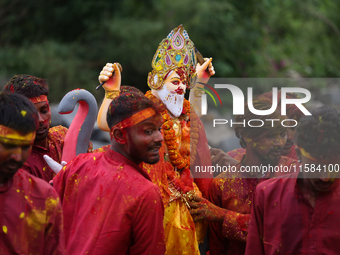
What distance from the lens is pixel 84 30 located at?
39.7 ft

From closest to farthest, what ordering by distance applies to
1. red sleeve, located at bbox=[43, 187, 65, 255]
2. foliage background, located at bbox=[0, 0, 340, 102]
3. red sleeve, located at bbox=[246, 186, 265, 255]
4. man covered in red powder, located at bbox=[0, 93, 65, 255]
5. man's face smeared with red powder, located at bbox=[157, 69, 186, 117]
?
man covered in red powder, located at bbox=[0, 93, 65, 255]
red sleeve, located at bbox=[43, 187, 65, 255]
red sleeve, located at bbox=[246, 186, 265, 255]
man's face smeared with red powder, located at bbox=[157, 69, 186, 117]
foliage background, located at bbox=[0, 0, 340, 102]

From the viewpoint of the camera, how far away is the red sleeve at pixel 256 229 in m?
2.42

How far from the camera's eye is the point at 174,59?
3.64 meters

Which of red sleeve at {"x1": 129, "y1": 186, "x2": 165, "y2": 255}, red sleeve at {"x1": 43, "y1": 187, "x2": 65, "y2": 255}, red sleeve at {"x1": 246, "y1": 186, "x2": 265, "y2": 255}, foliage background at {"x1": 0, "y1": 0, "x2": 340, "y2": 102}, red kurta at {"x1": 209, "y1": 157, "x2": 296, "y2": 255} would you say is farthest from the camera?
foliage background at {"x1": 0, "y1": 0, "x2": 340, "y2": 102}

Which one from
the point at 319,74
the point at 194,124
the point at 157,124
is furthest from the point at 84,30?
the point at 157,124

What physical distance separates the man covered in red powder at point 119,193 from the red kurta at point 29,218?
34 cm

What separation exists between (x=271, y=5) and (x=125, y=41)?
4530 mm

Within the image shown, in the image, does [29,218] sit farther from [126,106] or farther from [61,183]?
[126,106]

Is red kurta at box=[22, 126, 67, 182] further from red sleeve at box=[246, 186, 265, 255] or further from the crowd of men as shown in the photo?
red sleeve at box=[246, 186, 265, 255]

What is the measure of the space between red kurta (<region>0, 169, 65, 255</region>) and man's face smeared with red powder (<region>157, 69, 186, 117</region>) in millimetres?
1774

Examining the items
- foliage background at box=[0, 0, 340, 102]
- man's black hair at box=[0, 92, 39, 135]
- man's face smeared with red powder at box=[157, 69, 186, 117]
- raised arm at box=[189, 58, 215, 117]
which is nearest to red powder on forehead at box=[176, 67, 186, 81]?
man's face smeared with red powder at box=[157, 69, 186, 117]

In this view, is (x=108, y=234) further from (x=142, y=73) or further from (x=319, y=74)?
(x=319, y=74)

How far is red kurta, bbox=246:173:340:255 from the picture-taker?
2.24 meters

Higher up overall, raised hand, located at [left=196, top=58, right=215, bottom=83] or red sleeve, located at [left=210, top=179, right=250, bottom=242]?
raised hand, located at [left=196, top=58, right=215, bottom=83]
